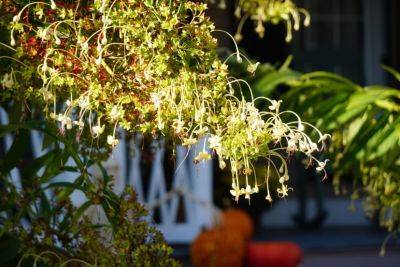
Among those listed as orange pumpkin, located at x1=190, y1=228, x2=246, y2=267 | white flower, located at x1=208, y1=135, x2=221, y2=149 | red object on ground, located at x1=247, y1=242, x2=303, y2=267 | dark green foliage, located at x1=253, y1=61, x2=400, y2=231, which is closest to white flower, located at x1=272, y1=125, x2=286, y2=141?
white flower, located at x1=208, y1=135, x2=221, y2=149

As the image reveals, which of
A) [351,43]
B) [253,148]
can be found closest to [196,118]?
[253,148]

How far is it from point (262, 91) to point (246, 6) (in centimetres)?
60

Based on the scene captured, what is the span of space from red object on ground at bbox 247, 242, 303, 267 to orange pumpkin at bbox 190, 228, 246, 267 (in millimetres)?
187

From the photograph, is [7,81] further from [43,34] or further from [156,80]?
[156,80]

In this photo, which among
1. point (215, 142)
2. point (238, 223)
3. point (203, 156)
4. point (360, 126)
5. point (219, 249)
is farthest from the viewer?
point (238, 223)

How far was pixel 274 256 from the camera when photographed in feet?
22.1

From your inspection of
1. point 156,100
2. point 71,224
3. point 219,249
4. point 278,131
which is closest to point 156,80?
point 156,100

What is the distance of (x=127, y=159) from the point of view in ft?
26.3

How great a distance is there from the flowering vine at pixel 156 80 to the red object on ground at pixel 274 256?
460 centimetres

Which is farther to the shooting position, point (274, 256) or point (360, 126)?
point (274, 256)

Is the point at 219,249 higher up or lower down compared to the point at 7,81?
lower down

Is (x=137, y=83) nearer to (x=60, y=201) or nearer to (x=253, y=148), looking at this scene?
(x=253, y=148)

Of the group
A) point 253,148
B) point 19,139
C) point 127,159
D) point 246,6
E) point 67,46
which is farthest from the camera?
point 127,159

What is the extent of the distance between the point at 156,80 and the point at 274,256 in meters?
4.79
